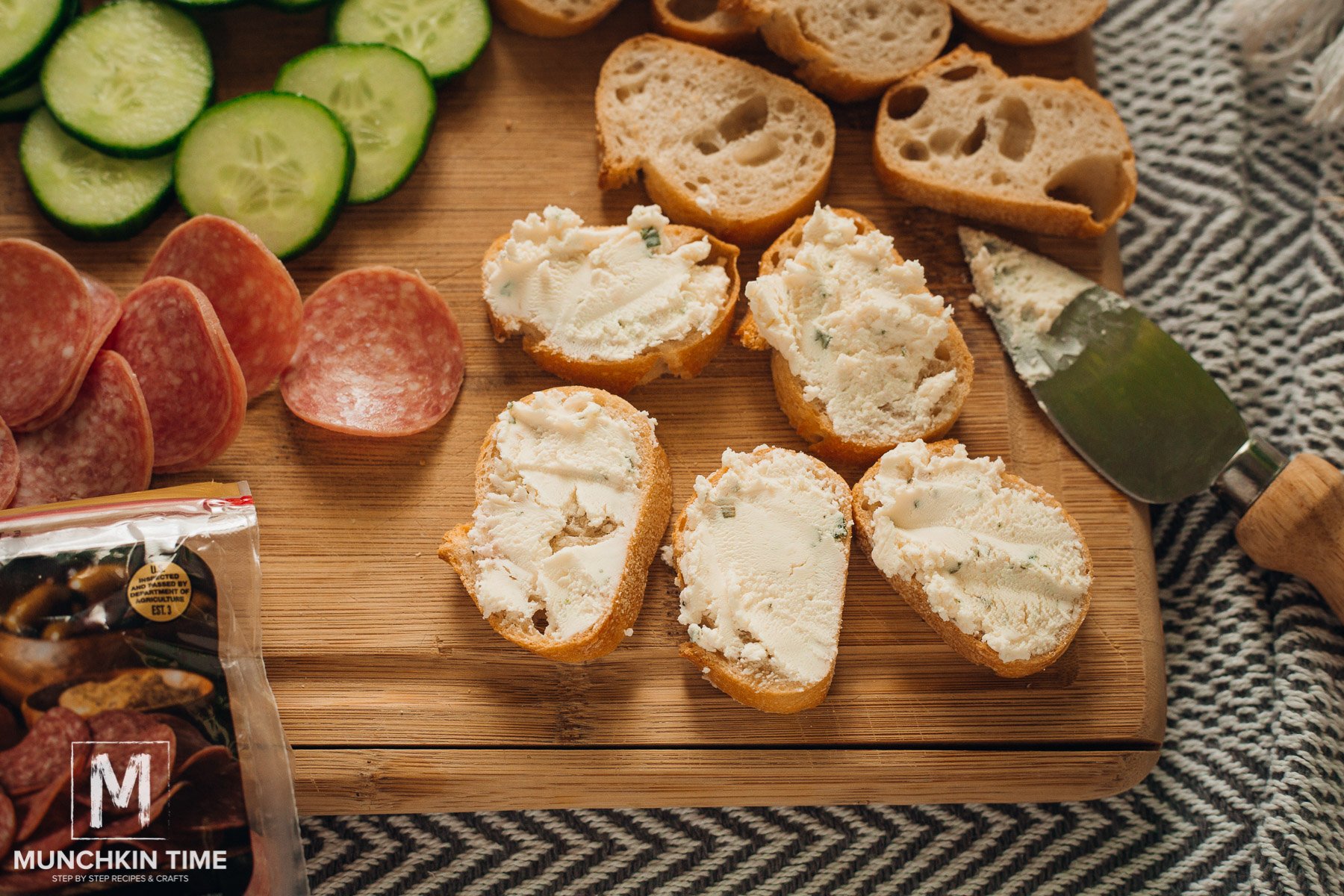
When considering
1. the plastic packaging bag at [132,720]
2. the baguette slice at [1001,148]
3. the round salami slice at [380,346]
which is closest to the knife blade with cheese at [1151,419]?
the baguette slice at [1001,148]

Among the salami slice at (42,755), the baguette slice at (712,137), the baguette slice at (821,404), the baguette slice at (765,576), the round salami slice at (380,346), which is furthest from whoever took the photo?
the baguette slice at (712,137)

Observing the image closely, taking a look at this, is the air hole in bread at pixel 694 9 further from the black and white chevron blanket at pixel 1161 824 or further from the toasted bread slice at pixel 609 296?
the black and white chevron blanket at pixel 1161 824

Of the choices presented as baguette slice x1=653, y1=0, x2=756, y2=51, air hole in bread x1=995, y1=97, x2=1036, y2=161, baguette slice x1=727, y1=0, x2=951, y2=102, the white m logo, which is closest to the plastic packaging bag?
the white m logo

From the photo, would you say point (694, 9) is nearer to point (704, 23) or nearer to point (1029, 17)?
point (704, 23)

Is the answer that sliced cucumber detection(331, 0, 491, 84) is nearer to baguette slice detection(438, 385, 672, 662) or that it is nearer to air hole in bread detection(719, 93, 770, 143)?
air hole in bread detection(719, 93, 770, 143)

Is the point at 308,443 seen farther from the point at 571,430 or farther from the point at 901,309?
the point at 901,309

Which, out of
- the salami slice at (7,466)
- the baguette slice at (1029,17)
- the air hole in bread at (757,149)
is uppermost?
the baguette slice at (1029,17)
